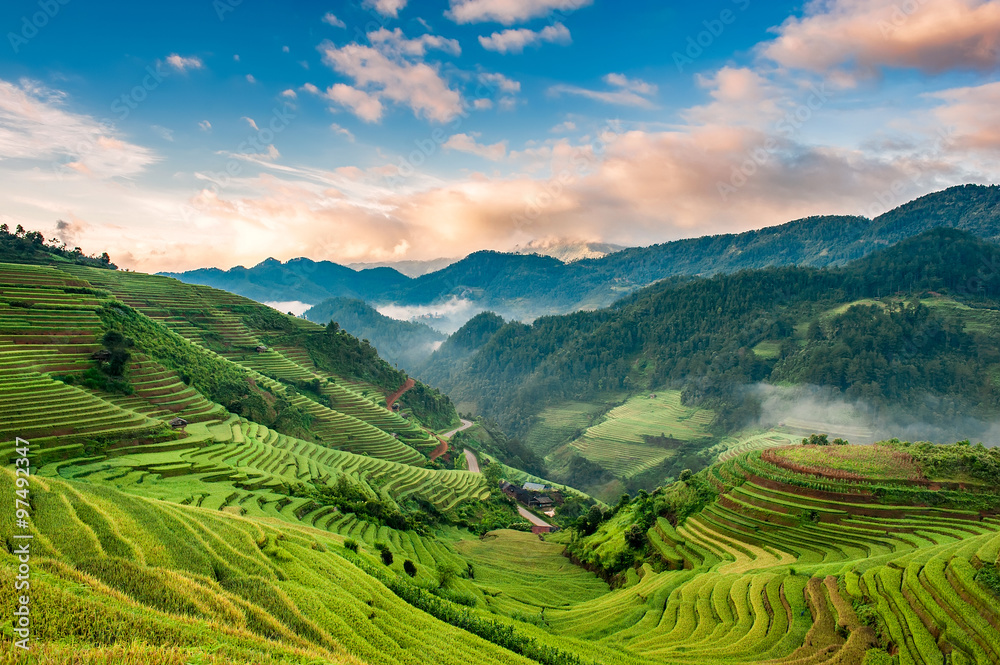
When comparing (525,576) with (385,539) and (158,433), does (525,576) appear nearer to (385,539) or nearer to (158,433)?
(385,539)

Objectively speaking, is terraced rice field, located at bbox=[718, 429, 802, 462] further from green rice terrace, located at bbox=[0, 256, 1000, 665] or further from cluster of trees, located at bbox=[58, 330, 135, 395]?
cluster of trees, located at bbox=[58, 330, 135, 395]

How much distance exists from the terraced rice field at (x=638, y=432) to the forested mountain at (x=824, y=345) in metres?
6.61

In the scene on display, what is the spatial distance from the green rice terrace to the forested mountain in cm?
10433

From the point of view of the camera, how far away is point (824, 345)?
14450cm

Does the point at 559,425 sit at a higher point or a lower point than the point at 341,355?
lower

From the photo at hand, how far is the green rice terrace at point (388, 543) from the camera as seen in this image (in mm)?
9719

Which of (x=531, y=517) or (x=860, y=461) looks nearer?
(x=860, y=461)

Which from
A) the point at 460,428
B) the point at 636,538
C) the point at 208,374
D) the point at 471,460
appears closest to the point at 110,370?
the point at 208,374

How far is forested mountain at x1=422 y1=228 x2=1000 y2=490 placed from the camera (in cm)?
12656

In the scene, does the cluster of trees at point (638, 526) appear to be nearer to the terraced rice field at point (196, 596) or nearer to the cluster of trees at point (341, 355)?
the terraced rice field at point (196, 596)

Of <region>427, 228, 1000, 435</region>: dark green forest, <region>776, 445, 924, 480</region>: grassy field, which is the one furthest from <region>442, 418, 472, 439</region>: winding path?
<region>776, 445, 924, 480</region>: grassy field

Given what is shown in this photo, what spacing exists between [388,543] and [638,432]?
110542 mm

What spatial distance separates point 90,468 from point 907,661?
3675 centimetres

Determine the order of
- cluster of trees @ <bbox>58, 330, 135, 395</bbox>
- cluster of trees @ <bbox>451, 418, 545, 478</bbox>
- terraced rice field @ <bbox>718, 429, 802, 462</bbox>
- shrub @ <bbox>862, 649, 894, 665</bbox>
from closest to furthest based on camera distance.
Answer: shrub @ <bbox>862, 649, 894, 665</bbox>
cluster of trees @ <bbox>58, 330, 135, 395</bbox>
cluster of trees @ <bbox>451, 418, 545, 478</bbox>
terraced rice field @ <bbox>718, 429, 802, 462</bbox>
